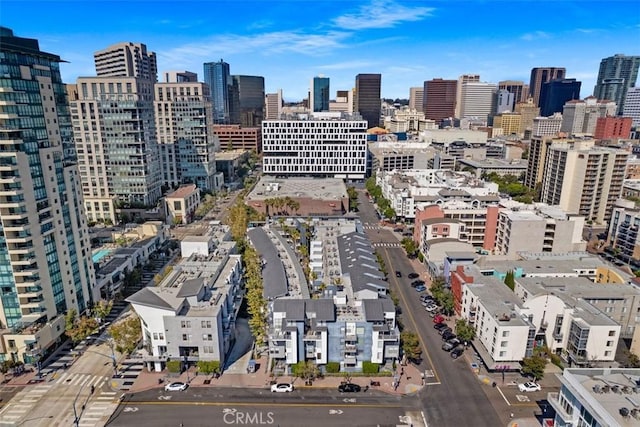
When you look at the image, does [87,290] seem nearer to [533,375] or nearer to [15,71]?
[15,71]

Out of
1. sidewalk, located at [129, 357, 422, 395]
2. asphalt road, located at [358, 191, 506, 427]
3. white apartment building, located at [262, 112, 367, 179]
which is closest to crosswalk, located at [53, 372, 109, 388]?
sidewalk, located at [129, 357, 422, 395]

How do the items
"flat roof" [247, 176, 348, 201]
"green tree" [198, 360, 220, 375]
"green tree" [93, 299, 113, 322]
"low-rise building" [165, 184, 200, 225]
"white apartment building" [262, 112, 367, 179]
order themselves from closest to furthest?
"green tree" [198, 360, 220, 375]
"green tree" [93, 299, 113, 322]
"low-rise building" [165, 184, 200, 225]
"flat roof" [247, 176, 348, 201]
"white apartment building" [262, 112, 367, 179]

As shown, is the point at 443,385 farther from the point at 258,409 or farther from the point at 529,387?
the point at 258,409

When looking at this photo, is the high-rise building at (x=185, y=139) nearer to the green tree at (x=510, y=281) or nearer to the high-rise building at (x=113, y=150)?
the high-rise building at (x=113, y=150)

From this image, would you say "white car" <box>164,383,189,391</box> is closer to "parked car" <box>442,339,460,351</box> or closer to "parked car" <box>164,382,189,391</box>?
"parked car" <box>164,382,189,391</box>

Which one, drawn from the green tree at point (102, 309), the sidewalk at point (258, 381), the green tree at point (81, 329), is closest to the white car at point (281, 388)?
the sidewalk at point (258, 381)

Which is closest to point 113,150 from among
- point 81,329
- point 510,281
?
point 81,329

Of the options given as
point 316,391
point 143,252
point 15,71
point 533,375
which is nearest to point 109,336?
point 143,252
